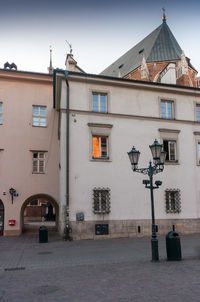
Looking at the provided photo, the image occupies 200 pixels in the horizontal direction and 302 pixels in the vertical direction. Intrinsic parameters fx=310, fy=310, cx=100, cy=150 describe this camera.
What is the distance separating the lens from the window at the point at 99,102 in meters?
20.3

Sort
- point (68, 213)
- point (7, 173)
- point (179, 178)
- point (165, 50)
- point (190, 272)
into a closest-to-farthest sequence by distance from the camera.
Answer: point (190, 272), point (68, 213), point (179, 178), point (7, 173), point (165, 50)

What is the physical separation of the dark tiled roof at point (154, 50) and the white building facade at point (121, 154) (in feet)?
69.3

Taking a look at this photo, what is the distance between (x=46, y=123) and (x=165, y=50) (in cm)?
2514

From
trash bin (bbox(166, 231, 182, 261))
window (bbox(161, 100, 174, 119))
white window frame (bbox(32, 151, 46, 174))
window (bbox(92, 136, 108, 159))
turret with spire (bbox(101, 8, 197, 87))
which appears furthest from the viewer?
turret with spire (bbox(101, 8, 197, 87))

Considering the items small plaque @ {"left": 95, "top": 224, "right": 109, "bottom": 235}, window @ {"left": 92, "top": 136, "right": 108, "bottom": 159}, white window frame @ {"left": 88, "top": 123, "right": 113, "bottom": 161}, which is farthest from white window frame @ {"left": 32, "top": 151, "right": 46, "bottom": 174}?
small plaque @ {"left": 95, "top": 224, "right": 109, "bottom": 235}

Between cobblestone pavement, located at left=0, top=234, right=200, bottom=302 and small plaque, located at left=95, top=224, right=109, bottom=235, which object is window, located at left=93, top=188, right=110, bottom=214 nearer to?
small plaque, located at left=95, top=224, right=109, bottom=235

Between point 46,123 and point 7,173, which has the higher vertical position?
point 46,123

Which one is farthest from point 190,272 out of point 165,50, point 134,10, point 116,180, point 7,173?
point 165,50

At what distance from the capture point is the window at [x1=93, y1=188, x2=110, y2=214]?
18.9 meters

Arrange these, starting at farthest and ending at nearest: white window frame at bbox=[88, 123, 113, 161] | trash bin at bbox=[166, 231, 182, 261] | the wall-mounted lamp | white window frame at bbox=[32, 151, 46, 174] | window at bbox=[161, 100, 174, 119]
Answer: white window frame at bbox=[32, 151, 46, 174] < the wall-mounted lamp < window at bbox=[161, 100, 174, 119] < white window frame at bbox=[88, 123, 113, 161] < trash bin at bbox=[166, 231, 182, 261]

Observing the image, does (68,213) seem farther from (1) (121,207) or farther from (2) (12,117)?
(2) (12,117)

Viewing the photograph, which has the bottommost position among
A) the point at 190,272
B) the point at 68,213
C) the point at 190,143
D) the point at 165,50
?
the point at 190,272

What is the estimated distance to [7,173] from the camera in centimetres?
2261

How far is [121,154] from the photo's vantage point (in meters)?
20.0
